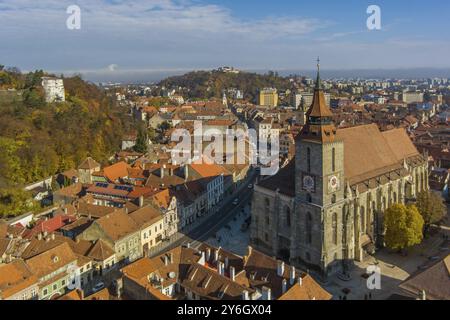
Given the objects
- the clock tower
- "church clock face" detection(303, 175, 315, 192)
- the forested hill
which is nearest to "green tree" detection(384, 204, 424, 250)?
the clock tower

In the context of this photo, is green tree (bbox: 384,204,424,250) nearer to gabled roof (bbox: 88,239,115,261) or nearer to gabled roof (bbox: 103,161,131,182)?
gabled roof (bbox: 88,239,115,261)

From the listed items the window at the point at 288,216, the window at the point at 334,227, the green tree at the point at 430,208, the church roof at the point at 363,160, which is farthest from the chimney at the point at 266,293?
the green tree at the point at 430,208

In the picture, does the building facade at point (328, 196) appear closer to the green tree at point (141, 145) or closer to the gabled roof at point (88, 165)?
the gabled roof at point (88, 165)

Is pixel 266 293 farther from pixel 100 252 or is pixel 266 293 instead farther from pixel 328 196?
pixel 100 252

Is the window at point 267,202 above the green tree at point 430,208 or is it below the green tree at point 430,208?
above
